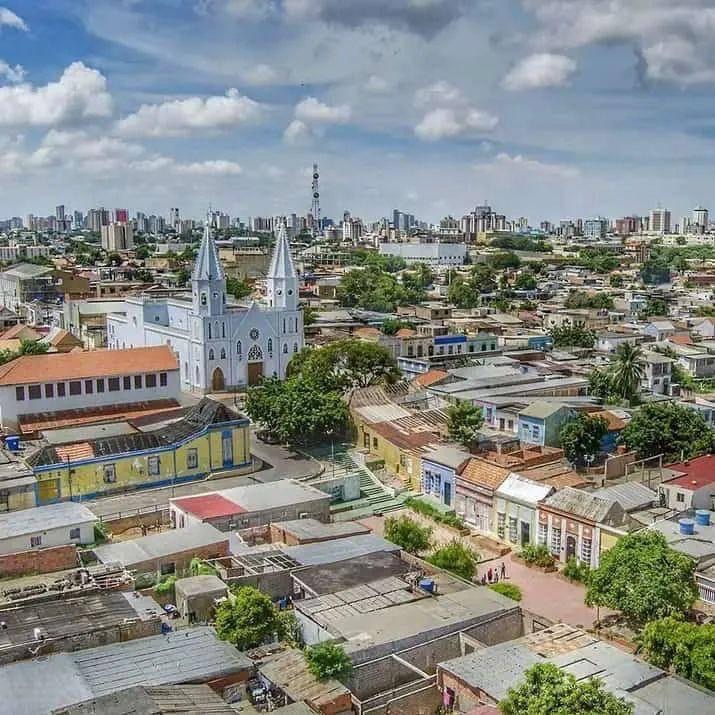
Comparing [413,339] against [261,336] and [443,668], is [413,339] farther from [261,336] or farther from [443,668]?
[443,668]

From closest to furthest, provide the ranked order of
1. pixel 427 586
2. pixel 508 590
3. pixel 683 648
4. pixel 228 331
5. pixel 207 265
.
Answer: pixel 683 648, pixel 427 586, pixel 508 590, pixel 207 265, pixel 228 331

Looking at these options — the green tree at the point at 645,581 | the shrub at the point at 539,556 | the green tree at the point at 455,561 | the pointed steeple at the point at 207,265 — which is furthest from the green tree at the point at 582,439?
the pointed steeple at the point at 207,265

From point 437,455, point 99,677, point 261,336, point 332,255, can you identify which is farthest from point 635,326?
point 332,255

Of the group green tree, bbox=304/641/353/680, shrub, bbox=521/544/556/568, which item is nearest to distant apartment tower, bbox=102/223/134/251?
shrub, bbox=521/544/556/568

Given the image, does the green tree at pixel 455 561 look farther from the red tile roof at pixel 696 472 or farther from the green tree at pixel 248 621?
the red tile roof at pixel 696 472

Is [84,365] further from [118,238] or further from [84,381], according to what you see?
[118,238]

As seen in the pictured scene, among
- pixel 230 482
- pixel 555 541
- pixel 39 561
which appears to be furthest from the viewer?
pixel 230 482

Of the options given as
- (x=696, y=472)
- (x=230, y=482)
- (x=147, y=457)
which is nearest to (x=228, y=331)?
(x=230, y=482)
